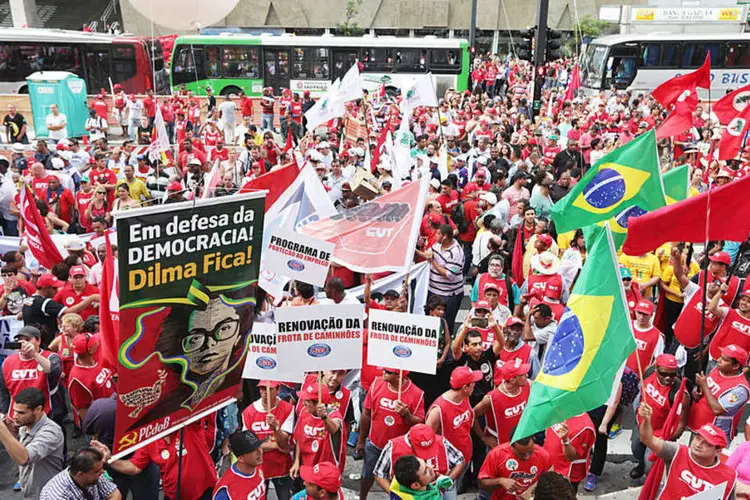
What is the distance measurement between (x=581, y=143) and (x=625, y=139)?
5.06ft

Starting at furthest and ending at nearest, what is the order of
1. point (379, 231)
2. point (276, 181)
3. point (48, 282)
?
1. point (48, 282)
2. point (276, 181)
3. point (379, 231)

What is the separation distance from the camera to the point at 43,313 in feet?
23.5

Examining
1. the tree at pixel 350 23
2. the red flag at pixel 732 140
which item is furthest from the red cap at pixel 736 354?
the tree at pixel 350 23

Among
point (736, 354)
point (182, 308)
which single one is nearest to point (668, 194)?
point (736, 354)

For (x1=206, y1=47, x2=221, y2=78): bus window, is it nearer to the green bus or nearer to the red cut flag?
the green bus

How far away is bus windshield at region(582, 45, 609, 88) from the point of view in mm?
28673

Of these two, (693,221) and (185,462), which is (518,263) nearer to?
(693,221)

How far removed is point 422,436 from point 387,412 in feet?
2.59

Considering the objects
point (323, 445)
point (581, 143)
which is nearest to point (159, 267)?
point (323, 445)

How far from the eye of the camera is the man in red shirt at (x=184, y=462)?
4.93 meters

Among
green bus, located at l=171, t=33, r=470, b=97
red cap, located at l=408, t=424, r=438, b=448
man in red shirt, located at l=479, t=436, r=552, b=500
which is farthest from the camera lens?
green bus, located at l=171, t=33, r=470, b=97

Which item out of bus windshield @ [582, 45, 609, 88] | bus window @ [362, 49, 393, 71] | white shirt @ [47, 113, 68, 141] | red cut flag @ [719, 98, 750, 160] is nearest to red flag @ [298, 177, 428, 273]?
red cut flag @ [719, 98, 750, 160]

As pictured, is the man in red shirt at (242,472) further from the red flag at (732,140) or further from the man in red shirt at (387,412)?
the red flag at (732,140)

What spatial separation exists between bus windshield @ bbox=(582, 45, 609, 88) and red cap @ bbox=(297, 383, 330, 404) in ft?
85.9
